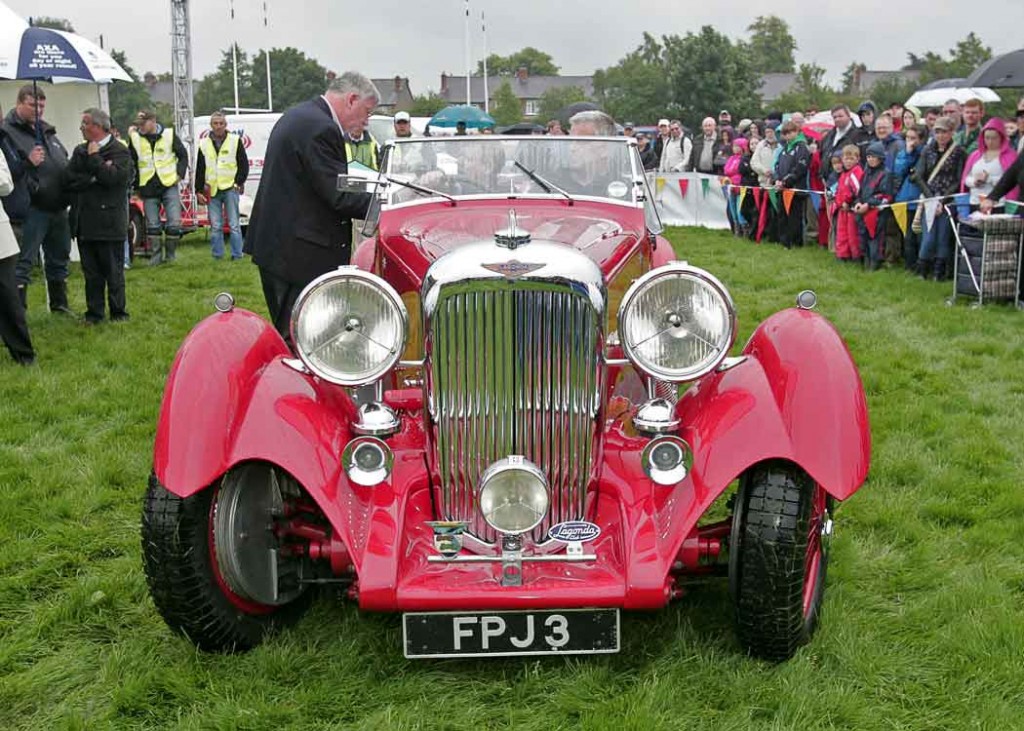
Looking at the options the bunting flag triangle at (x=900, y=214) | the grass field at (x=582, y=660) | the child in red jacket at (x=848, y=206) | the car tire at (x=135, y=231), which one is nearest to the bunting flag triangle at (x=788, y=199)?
the child in red jacket at (x=848, y=206)

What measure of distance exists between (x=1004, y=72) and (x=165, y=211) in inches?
409

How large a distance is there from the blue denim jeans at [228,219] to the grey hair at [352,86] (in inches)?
311

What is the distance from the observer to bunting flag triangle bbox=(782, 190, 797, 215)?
47.1ft

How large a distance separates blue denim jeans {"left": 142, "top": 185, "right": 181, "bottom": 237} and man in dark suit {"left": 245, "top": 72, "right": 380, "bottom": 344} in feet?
26.0

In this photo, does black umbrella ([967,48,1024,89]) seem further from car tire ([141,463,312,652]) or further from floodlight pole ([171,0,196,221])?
car tire ([141,463,312,652])

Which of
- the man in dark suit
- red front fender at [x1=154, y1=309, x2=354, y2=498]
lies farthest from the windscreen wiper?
red front fender at [x1=154, y1=309, x2=354, y2=498]

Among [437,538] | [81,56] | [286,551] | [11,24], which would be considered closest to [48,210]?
[81,56]

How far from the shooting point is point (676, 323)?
10.9 feet

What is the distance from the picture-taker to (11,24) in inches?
416

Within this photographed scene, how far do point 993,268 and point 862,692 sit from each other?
7.13 m

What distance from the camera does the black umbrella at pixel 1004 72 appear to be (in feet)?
42.0

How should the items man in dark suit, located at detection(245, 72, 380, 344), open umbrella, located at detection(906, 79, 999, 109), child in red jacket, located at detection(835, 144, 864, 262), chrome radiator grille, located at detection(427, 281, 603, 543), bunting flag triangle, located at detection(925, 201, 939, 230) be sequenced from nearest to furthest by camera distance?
chrome radiator grille, located at detection(427, 281, 603, 543), man in dark suit, located at detection(245, 72, 380, 344), bunting flag triangle, located at detection(925, 201, 939, 230), child in red jacket, located at detection(835, 144, 864, 262), open umbrella, located at detection(906, 79, 999, 109)

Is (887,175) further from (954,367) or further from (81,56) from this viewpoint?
(81,56)

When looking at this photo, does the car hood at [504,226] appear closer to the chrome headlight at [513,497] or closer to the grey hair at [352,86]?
the chrome headlight at [513,497]
